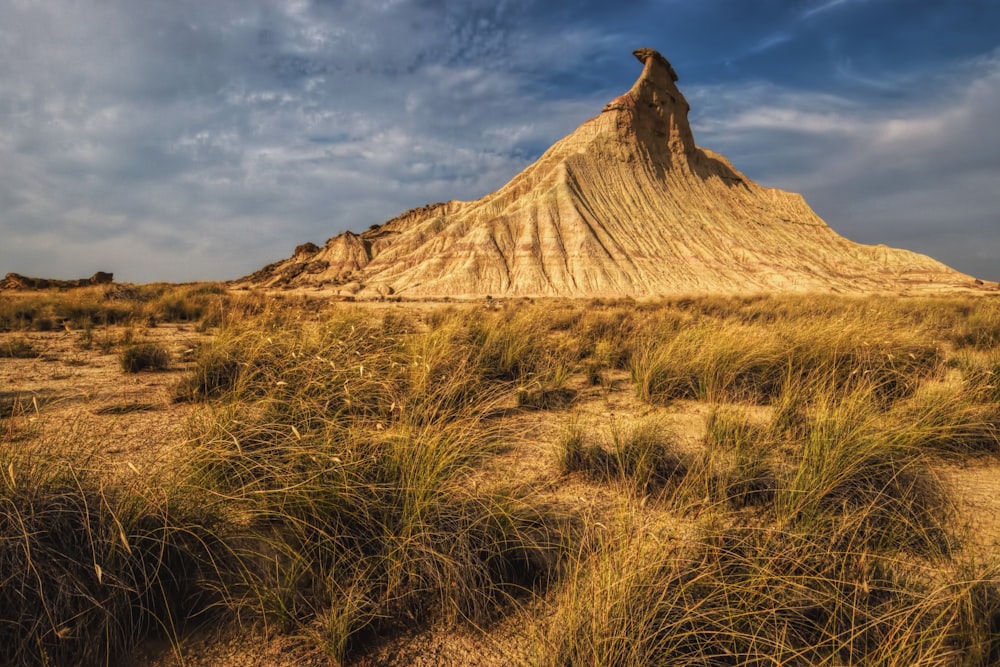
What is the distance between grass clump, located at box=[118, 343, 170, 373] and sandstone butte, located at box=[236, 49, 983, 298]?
91.3ft

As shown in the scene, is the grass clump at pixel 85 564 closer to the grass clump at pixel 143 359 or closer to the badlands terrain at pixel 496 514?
the badlands terrain at pixel 496 514

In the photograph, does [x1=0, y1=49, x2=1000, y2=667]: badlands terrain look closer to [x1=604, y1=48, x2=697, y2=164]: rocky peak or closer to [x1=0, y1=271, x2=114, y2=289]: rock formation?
[x1=0, y1=271, x2=114, y2=289]: rock formation

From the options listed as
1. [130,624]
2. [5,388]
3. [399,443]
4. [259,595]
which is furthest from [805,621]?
[5,388]

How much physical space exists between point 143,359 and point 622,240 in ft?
124

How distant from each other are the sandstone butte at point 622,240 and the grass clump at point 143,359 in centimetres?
2783

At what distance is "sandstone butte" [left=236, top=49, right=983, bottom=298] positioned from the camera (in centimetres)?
3612

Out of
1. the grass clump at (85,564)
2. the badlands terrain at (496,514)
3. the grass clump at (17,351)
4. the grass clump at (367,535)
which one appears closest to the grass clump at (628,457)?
the badlands terrain at (496,514)

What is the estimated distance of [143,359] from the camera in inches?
228

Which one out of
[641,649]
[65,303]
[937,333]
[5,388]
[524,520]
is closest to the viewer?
[641,649]

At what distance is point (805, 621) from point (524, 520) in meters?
1.19

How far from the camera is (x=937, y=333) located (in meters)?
8.75

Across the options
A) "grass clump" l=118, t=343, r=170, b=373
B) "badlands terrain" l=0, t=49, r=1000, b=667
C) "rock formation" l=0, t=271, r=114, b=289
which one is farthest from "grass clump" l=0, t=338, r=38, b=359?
"rock formation" l=0, t=271, r=114, b=289

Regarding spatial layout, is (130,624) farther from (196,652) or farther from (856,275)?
(856,275)

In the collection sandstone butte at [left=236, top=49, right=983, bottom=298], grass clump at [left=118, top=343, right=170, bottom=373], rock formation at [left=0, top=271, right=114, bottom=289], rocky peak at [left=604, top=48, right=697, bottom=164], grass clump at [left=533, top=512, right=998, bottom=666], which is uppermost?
rocky peak at [left=604, top=48, right=697, bottom=164]
